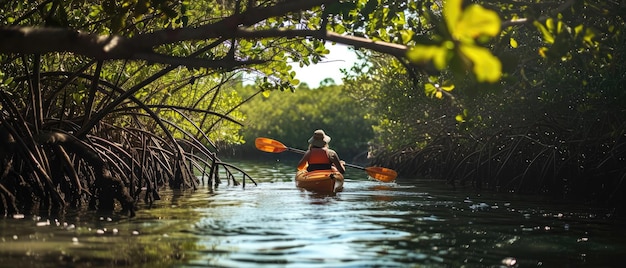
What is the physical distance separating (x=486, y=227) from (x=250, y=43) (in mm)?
3929

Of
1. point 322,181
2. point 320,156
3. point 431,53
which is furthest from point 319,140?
point 431,53

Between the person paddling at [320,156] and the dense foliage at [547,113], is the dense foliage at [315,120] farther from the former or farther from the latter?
the person paddling at [320,156]

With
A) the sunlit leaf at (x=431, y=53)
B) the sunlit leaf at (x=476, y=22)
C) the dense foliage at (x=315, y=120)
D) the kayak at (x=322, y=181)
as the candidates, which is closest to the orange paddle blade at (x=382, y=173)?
the kayak at (x=322, y=181)

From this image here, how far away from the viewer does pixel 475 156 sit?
47.0 feet

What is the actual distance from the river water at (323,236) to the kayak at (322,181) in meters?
1.18

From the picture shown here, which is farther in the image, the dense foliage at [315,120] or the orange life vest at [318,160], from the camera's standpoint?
the dense foliage at [315,120]

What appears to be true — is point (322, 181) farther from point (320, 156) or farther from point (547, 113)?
point (547, 113)

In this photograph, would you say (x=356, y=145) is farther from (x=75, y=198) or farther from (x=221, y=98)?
(x=75, y=198)

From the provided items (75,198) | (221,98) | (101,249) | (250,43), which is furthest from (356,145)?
(101,249)

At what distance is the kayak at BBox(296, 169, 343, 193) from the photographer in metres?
11.8

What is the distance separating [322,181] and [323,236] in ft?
15.8

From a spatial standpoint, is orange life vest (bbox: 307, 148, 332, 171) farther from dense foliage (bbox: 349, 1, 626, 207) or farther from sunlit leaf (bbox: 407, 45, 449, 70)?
sunlit leaf (bbox: 407, 45, 449, 70)

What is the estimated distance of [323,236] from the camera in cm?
696

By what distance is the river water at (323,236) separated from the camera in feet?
19.1
